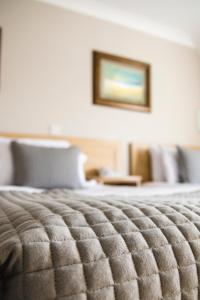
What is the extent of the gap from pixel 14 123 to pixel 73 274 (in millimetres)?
2157

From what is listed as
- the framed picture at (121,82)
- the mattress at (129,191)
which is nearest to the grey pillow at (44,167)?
the mattress at (129,191)

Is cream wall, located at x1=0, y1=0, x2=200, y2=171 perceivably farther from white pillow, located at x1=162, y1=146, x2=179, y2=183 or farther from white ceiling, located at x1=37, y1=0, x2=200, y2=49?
white pillow, located at x1=162, y1=146, x2=179, y2=183

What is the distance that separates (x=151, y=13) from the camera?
122 inches

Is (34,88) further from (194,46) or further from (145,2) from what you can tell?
(194,46)

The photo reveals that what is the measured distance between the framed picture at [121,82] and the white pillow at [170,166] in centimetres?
58

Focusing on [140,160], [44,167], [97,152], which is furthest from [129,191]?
[140,160]

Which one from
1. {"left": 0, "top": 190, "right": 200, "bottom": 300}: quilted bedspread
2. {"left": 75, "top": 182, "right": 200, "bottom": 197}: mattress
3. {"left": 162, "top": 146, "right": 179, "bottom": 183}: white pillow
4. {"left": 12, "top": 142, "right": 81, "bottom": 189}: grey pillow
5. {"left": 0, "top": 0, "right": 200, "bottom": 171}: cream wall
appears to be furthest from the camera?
{"left": 162, "top": 146, "right": 179, "bottom": 183}: white pillow

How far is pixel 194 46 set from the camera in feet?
12.1

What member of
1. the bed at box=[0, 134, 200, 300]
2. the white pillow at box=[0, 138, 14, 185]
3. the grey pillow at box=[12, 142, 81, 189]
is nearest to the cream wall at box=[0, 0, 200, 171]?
the white pillow at box=[0, 138, 14, 185]

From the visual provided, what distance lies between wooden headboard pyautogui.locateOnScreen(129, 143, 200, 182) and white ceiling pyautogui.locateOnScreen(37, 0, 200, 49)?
133 cm

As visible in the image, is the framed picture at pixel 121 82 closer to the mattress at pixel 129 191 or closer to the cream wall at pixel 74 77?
the cream wall at pixel 74 77

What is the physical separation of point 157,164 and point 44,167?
1456 mm

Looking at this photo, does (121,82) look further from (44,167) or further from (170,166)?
(44,167)

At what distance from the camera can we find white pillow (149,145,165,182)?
302 centimetres
